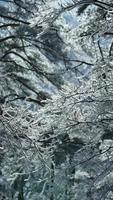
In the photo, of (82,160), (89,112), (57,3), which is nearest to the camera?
(57,3)

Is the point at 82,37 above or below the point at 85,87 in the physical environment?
above

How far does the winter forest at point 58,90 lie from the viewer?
7445 mm

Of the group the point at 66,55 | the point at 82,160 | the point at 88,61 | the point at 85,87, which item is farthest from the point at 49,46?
the point at 85,87

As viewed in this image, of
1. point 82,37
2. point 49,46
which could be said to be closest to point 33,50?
point 49,46

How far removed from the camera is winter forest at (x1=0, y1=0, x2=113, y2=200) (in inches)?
293

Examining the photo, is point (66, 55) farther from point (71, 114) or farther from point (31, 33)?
point (71, 114)

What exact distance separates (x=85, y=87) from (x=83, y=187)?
825cm

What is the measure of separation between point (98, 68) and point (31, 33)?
4.02 meters

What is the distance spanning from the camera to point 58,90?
11164 millimetres

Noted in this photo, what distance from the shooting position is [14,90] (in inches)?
553

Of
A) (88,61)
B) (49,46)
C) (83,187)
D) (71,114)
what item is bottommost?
(83,187)

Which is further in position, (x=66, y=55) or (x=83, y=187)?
(x=83, y=187)

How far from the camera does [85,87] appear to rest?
8.06 m

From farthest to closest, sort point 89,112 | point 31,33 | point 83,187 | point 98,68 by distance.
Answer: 1. point 83,187
2. point 31,33
3. point 89,112
4. point 98,68
